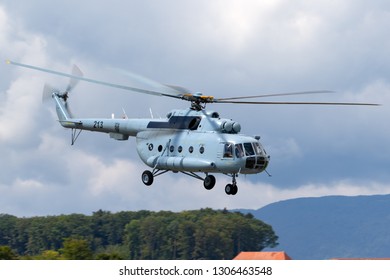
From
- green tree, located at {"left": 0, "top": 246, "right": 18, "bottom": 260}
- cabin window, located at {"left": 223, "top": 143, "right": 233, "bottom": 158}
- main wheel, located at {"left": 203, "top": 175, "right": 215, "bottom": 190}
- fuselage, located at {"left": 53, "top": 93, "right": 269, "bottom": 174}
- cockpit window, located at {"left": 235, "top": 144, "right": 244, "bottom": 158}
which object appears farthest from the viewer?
green tree, located at {"left": 0, "top": 246, "right": 18, "bottom": 260}

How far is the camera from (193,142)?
6206 centimetres

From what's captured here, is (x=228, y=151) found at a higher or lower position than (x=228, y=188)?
higher

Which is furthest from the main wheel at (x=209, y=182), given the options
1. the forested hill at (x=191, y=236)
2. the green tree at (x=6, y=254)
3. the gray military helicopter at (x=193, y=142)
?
the forested hill at (x=191, y=236)

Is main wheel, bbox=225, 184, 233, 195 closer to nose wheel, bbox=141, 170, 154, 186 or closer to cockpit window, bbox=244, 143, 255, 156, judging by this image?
cockpit window, bbox=244, 143, 255, 156

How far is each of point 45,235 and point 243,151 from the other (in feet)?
469

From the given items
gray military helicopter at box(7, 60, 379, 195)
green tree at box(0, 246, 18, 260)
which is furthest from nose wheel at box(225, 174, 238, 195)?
green tree at box(0, 246, 18, 260)

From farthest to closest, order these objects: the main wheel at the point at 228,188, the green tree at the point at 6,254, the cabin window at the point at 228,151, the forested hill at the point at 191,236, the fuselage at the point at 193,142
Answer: the forested hill at the point at 191,236 < the green tree at the point at 6,254 < the main wheel at the point at 228,188 < the fuselage at the point at 193,142 < the cabin window at the point at 228,151

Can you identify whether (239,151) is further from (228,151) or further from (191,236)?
(191,236)


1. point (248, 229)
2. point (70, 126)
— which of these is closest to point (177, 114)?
point (70, 126)

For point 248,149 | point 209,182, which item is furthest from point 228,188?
point 248,149

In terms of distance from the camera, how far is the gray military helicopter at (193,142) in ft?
198

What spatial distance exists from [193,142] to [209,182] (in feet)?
7.98

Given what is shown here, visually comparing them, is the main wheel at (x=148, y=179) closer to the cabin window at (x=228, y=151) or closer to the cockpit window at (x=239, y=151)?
the cabin window at (x=228, y=151)

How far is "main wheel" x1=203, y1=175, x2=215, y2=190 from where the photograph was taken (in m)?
61.8
